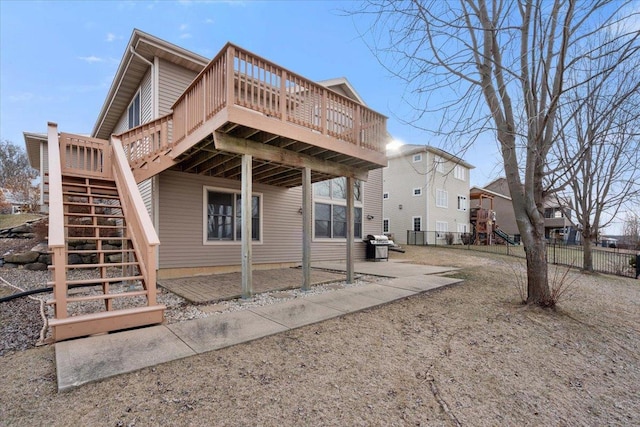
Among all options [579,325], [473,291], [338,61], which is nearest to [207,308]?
[338,61]

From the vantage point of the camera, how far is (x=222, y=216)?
7980 mm

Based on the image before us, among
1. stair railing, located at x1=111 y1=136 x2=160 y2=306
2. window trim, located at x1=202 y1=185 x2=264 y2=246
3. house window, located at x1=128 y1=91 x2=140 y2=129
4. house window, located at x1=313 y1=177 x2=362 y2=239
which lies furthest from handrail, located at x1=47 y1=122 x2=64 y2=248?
house window, located at x1=313 y1=177 x2=362 y2=239

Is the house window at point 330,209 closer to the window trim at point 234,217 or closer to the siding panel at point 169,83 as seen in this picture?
the window trim at point 234,217

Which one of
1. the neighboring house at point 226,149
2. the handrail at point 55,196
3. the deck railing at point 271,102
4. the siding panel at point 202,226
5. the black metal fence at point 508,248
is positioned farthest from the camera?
the black metal fence at point 508,248

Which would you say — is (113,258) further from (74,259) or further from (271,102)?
(271,102)

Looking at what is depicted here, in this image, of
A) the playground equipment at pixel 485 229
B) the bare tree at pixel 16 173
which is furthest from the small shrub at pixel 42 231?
the playground equipment at pixel 485 229

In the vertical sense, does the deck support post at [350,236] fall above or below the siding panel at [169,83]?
below

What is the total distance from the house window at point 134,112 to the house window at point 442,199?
18.5m

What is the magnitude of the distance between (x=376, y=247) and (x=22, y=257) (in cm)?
1037

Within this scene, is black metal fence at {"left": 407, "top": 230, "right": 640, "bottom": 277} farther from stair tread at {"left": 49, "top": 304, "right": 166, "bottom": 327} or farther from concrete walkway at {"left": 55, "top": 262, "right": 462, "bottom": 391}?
stair tread at {"left": 49, "top": 304, "right": 166, "bottom": 327}

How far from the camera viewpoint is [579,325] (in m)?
4.39

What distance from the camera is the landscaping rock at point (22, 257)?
722 centimetres

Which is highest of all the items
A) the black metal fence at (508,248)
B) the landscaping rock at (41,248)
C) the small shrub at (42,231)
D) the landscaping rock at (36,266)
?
the small shrub at (42,231)

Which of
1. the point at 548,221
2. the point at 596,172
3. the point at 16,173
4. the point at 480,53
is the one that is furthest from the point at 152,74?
the point at 548,221
